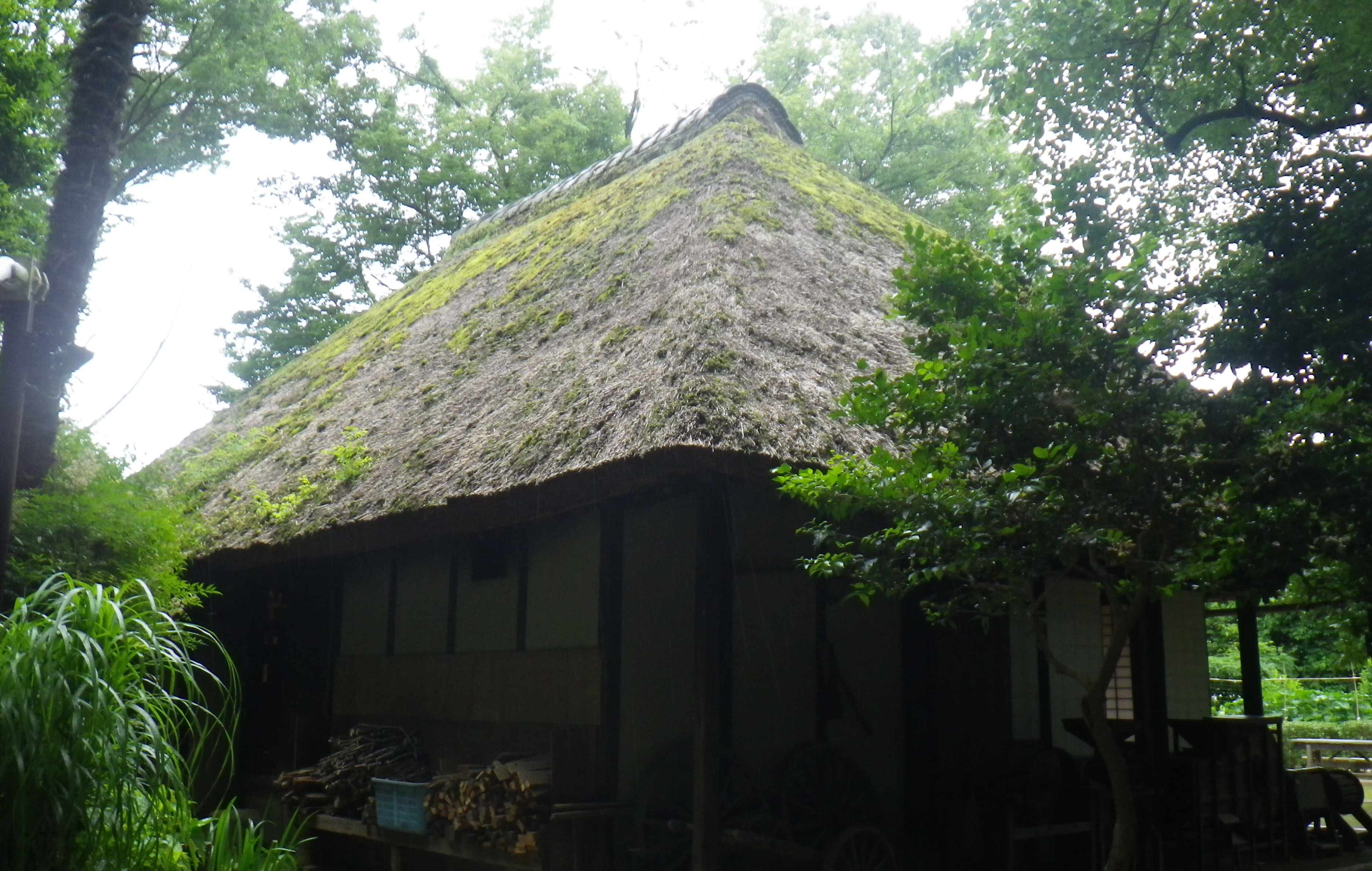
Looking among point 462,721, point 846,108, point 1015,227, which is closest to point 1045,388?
point 1015,227

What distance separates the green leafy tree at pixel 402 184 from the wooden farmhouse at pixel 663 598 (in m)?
10.2

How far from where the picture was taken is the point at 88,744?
9.32 feet

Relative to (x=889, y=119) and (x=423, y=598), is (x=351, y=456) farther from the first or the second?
(x=889, y=119)

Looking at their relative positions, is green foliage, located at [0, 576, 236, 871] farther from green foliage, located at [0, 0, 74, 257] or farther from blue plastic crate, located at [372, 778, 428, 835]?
green foliage, located at [0, 0, 74, 257]

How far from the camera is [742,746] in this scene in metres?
5.91

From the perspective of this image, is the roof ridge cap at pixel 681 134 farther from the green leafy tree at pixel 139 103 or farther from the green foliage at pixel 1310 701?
the green foliage at pixel 1310 701

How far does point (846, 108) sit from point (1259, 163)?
13489 millimetres

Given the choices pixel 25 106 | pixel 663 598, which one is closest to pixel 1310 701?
pixel 663 598

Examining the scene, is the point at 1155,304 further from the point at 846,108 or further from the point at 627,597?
the point at 846,108

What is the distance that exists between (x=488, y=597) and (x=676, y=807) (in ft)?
6.31

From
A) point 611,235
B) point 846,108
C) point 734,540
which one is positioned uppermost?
point 846,108

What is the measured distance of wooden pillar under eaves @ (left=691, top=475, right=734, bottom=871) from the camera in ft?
15.9

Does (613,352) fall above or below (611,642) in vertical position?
above

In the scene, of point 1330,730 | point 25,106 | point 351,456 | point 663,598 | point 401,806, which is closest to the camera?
point 663,598
